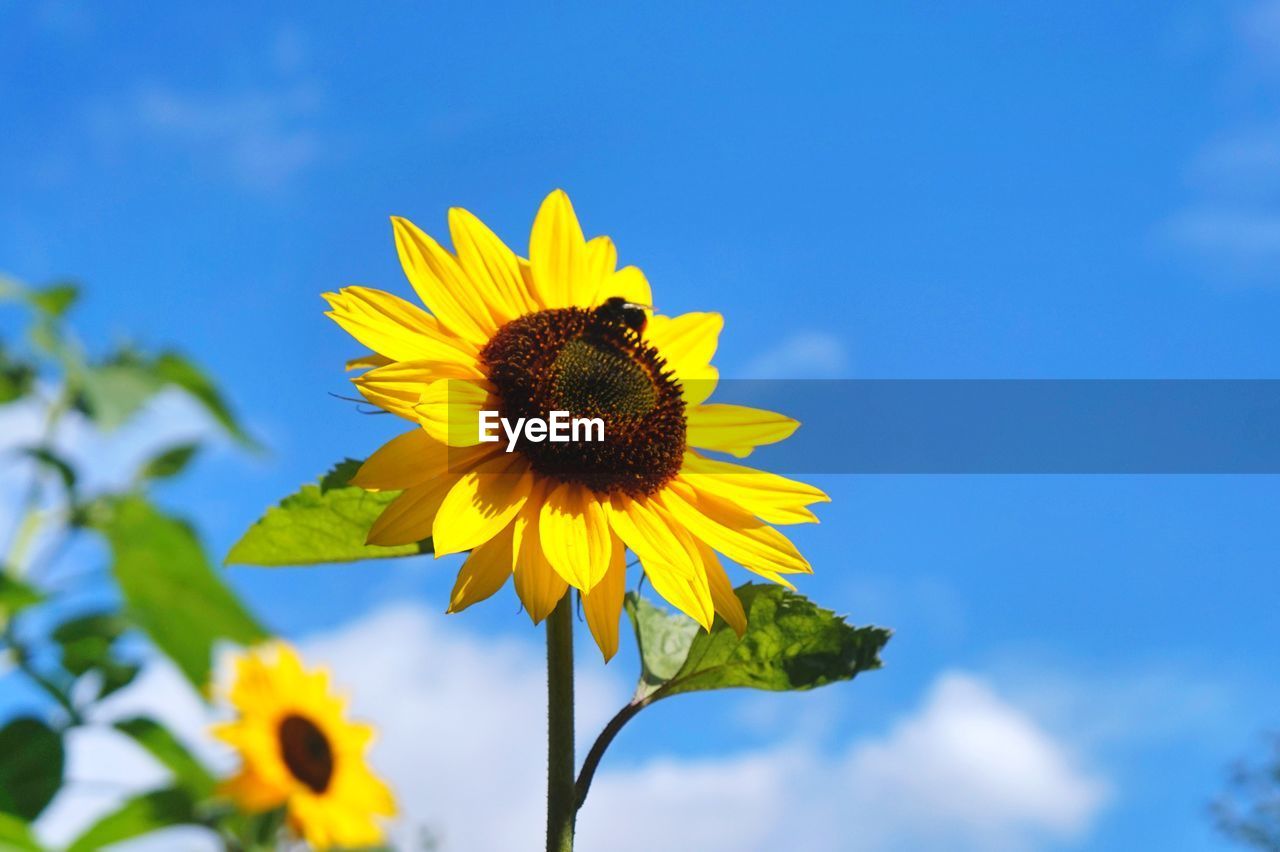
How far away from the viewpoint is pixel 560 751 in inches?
64.3

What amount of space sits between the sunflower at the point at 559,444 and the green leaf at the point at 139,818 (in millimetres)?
737

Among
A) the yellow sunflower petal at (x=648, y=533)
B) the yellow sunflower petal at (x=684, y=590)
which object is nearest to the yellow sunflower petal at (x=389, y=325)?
the yellow sunflower petal at (x=648, y=533)

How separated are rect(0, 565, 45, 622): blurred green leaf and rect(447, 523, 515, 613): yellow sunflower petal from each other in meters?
0.91

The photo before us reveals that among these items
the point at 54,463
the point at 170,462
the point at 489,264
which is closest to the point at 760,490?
the point at 489,264

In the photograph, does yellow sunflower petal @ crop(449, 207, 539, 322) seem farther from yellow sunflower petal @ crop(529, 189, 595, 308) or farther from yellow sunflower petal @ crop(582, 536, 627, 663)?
yellow sunflower petal @ crop(582, 536, 627, 663)

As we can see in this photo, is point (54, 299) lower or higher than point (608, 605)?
lower

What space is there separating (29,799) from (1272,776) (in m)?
28.0

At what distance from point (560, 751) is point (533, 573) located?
26 centimetres

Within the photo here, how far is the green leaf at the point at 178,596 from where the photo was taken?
0.74 meters

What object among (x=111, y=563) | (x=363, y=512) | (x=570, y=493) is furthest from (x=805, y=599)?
(x=111, y=563)

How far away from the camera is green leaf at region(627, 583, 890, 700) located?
6.01ft

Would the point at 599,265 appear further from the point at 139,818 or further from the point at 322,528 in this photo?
the point at 139,818

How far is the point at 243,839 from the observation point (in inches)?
48.5

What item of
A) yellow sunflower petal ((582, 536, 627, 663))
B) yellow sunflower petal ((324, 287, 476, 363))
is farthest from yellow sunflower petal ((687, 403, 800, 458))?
yellow sunflower petal ((324, 287, 476, 363))
